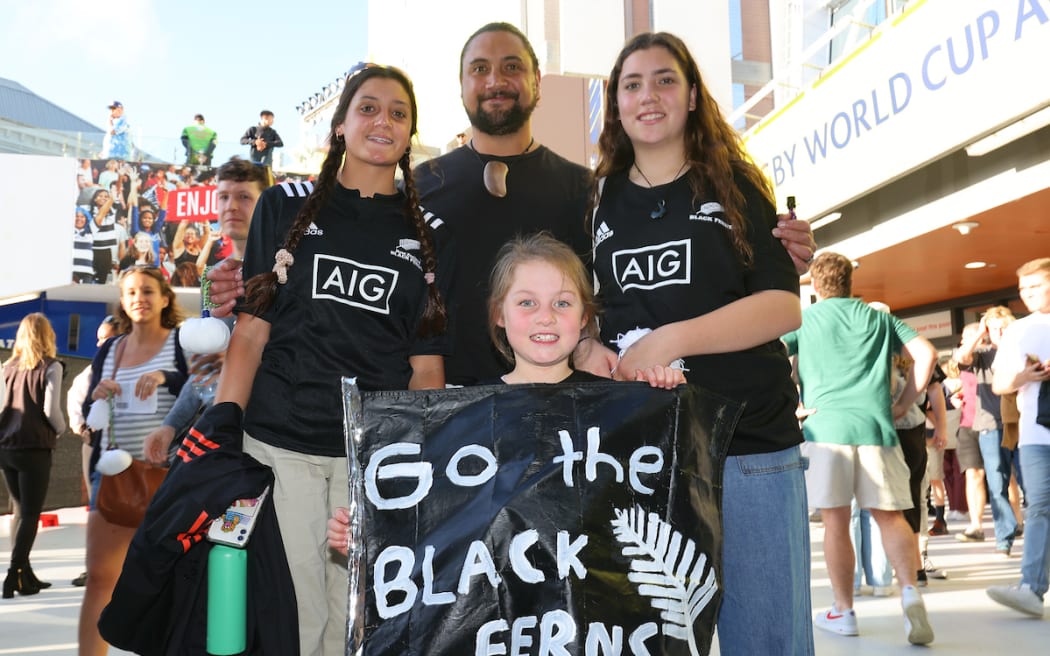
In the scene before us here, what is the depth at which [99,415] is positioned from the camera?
3.54 m

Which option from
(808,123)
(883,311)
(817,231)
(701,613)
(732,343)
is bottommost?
(701,613)

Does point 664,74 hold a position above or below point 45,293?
below

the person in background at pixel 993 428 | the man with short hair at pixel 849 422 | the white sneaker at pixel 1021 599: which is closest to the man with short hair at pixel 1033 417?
the white sneaker at pixel 1021 599

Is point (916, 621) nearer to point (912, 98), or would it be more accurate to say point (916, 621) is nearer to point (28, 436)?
point (912, 98)

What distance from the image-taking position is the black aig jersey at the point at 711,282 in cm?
186

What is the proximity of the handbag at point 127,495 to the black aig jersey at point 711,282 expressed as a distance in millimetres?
1993

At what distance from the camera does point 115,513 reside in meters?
3.09

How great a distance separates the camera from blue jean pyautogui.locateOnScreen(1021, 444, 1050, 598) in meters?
4.37

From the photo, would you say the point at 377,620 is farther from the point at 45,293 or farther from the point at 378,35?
the point at 378,35

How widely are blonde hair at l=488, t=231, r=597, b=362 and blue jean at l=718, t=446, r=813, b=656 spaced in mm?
535

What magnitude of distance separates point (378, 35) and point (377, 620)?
81.6 ft

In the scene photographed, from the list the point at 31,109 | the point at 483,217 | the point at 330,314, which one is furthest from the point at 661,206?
the point at 31,109

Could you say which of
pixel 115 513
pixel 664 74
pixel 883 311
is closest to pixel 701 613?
pixel 664 74

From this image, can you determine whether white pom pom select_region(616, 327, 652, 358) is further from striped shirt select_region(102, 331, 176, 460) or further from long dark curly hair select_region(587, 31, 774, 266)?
striped shirt select_region(102, 331, 176, 460)
